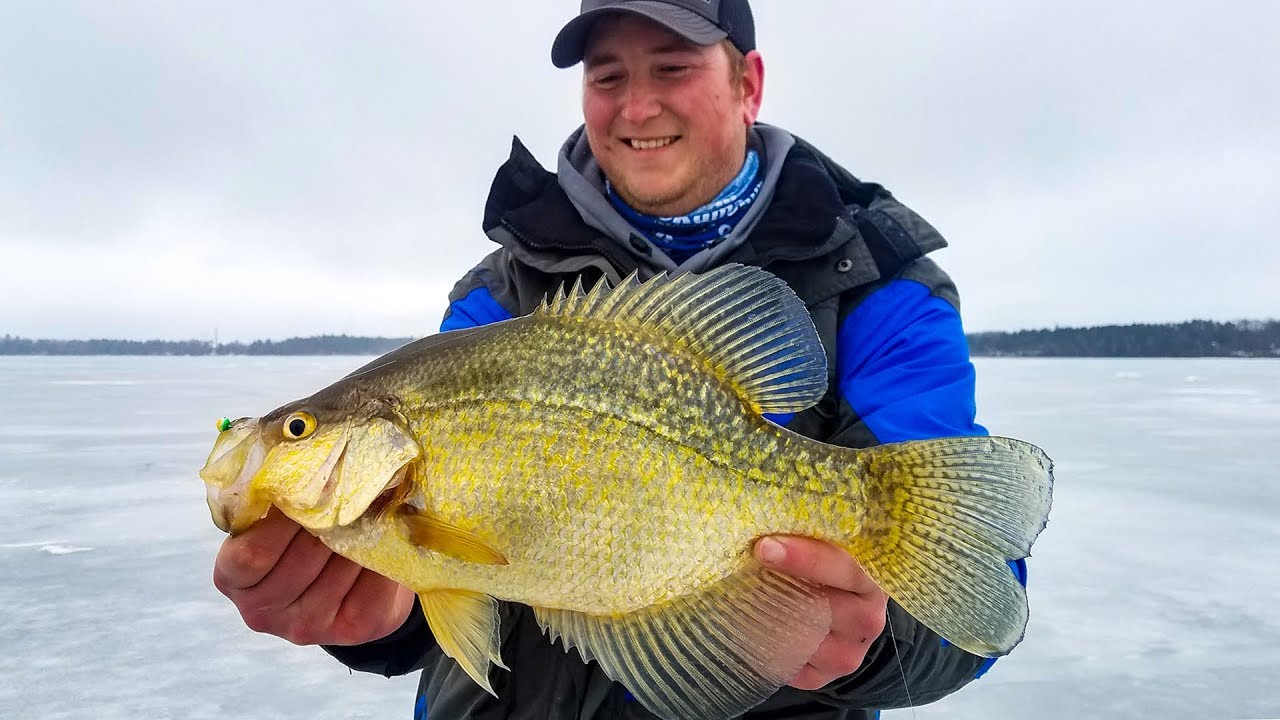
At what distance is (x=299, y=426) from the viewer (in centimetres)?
152

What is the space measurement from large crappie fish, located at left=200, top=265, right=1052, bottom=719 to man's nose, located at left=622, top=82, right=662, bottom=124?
1.04 metres

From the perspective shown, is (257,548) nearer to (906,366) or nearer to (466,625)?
(466,625)

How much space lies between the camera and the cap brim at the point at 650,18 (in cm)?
228

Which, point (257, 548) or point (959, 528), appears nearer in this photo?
point (959, 528)

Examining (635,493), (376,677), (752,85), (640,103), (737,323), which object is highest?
(752,85)

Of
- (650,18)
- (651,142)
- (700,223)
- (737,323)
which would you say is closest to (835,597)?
(737,323)

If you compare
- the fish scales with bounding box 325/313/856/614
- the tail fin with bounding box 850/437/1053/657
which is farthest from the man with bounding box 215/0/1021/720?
the fish scales with bounding box 325/313/856/614

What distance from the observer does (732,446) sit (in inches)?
59.2

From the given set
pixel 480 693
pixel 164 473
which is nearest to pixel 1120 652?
pixel 480 693

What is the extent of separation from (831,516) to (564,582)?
494 millimetres

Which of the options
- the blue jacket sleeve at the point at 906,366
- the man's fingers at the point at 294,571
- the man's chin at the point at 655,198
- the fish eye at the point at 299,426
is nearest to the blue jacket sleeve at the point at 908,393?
the blue jacket sleeve at the point at 906,366

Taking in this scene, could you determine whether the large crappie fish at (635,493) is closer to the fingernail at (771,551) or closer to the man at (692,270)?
the fingernail at (771,551)

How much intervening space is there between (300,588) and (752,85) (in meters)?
2.01

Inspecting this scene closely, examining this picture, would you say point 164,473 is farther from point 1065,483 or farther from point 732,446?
point 1065,483
